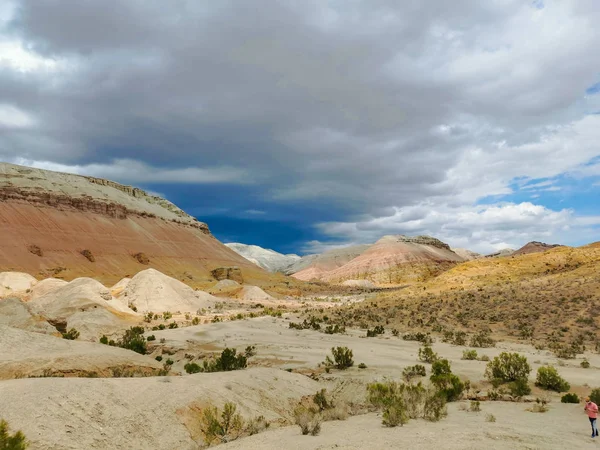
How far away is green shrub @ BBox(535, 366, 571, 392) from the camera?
Result: 14.2 m

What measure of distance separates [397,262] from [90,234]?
379ft

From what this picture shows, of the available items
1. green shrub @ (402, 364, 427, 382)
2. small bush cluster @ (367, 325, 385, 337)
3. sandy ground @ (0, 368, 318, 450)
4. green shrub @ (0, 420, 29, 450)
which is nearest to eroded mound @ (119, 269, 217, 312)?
small bush cluster @ (367, 325, 385, 337)

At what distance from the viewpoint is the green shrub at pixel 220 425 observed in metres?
9.25

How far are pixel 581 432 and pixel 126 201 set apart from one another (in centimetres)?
11984

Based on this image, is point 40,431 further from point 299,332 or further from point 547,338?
point 547,338

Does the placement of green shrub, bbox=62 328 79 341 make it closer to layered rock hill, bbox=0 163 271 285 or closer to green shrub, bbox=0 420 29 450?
green shrub, bbox=0 420 29 450

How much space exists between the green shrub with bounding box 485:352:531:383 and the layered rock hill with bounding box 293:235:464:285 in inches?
5033

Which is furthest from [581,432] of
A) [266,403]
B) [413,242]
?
[413,242]

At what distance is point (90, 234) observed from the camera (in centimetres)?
9206

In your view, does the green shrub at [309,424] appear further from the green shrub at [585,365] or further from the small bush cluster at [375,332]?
the small bush cluster at [375,332]

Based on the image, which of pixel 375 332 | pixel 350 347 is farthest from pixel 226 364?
pixel 375 332

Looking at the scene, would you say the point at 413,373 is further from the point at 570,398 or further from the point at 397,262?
the point at 397,262

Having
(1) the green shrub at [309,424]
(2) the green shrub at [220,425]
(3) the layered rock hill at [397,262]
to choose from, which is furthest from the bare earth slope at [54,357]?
(3) the layered rock hill at [397,262]

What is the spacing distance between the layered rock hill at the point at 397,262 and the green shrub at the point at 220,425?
136 meters
